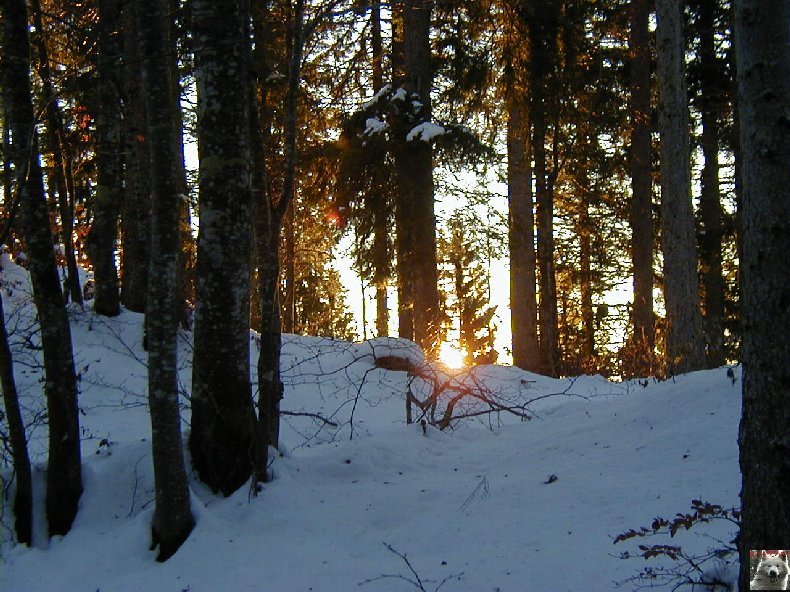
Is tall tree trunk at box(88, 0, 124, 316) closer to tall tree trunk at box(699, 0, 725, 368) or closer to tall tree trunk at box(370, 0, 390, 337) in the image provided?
tall tree trunk at box(370, 0, 390, 337)

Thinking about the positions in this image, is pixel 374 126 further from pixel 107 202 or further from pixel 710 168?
pixel 710 168

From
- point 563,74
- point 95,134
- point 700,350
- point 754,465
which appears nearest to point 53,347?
point 754,465

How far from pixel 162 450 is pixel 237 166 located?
7.03 ft

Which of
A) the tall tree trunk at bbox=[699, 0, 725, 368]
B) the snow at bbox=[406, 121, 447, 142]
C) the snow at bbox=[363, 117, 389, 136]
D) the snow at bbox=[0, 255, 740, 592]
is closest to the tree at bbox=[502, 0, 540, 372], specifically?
the snow at bbox=[406, 121, 447, 142]

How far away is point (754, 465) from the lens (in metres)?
2.45

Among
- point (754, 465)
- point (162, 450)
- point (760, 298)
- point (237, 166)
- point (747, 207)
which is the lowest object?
point (162, 450)

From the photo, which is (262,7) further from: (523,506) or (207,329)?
(523,506)

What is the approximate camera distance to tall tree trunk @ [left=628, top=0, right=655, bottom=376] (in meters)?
15.0

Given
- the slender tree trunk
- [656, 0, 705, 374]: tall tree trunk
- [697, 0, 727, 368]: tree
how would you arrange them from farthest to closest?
[697, 0, 727, 368]: tree
[656, 0, 705, 374]: tall tree trunk
the slender tree trunk

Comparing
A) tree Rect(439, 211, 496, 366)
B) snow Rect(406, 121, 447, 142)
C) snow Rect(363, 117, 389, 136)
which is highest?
snow Rect(363, 117, 389, 136)

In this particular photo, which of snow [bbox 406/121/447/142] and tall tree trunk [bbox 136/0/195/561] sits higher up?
snow [bbox 406/121/447/142]

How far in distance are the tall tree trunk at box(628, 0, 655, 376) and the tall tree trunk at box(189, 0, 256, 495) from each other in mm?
11570

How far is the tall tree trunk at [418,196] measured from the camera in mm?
11867

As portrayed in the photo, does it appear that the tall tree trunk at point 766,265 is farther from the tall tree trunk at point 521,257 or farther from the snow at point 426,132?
the tall tree trunk at point 521,257
